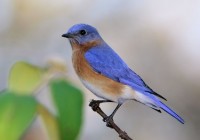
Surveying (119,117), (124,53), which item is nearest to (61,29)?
(124,53)

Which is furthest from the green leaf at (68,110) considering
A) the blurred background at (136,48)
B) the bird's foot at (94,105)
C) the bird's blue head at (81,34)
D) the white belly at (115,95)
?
the blurred background at (136,48)

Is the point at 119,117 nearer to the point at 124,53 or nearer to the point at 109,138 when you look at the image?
the point at 109,138

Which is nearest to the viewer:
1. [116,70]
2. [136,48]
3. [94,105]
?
[94,105]

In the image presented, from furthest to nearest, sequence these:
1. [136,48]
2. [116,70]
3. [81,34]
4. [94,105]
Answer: [136,48] → [81,34] → [116,70] → [94,105]

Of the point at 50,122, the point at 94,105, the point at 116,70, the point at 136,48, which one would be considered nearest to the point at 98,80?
the point at 116,70

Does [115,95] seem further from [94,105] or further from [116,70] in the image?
[94,105]

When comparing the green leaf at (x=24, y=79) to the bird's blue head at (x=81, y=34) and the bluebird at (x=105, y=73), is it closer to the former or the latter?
the bluebird at (x=105, y=73)
